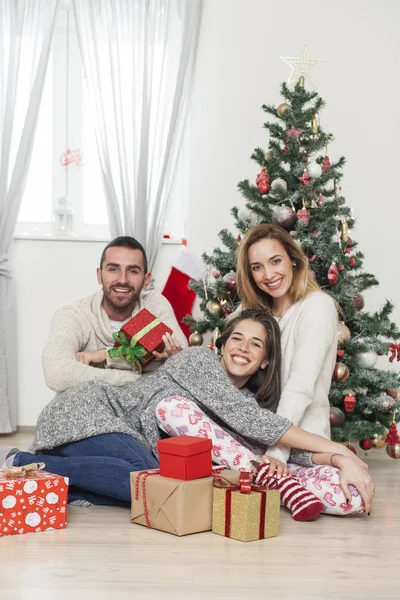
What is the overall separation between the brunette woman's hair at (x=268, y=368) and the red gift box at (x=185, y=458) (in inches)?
19.7

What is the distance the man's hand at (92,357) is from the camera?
3082 mm

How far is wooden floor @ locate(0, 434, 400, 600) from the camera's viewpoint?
5.56ft

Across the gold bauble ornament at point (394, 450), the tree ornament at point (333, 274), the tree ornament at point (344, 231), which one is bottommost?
the gold bauble ornament at point (394, 450)

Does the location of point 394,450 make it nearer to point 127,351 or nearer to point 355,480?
point 355,480

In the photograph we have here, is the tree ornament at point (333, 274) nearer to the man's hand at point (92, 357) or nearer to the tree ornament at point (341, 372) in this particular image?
the tree ornament at point (341, 372)

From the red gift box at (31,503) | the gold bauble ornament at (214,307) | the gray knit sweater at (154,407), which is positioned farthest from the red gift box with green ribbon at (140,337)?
the red gift box at (31,503)

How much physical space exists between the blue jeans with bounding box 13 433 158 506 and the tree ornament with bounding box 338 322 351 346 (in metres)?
1.07

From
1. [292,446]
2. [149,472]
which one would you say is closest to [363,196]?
[292,446]

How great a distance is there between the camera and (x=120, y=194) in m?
4.34

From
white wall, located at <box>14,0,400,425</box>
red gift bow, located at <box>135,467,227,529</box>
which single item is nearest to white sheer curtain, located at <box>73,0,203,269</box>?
white wall, located at <box>14,0,400,425</box>

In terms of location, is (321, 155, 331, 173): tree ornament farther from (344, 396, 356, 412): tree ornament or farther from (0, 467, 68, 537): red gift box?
(0, 467, 68, 537): red gift box

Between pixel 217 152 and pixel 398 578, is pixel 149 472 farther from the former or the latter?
pixel 217 152

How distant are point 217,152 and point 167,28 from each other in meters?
0.74

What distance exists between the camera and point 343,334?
3.20m
